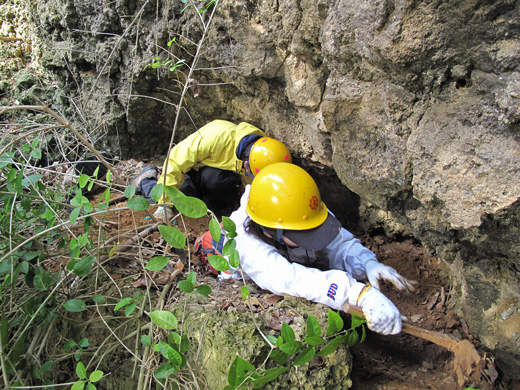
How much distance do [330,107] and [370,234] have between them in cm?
156

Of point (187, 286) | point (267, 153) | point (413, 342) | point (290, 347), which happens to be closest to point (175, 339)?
point (187, 286)

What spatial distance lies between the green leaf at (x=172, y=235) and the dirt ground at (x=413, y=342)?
630 mm

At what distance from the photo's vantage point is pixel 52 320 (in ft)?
6.35

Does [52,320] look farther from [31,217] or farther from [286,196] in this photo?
[286,196]

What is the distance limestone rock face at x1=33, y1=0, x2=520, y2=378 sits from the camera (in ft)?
5.08

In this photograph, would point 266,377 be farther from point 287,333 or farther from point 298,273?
point 298,273

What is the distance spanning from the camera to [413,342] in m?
2.32

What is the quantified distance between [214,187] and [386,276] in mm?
2136

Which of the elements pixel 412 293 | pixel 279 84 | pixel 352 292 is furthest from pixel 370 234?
pixel 279 84

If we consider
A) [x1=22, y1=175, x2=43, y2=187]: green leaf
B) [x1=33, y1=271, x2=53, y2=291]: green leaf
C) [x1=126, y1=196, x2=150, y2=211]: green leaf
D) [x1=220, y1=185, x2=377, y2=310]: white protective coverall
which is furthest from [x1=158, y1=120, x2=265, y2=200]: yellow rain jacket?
[x1=126, y1=196, x2=150, y2=211]: green leaf

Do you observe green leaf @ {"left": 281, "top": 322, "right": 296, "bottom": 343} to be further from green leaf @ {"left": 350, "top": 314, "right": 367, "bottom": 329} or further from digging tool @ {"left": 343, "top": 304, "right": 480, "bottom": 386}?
digging tool @ {"left": 343, "top": 304, "right": 480, "bottom": 386}

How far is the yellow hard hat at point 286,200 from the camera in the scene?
223 centimetres

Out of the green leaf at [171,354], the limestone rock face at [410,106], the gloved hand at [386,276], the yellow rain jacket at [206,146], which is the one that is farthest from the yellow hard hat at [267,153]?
the green leaf at [171,354]

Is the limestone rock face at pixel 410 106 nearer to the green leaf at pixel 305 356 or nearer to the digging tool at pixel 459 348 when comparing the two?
the digging tool at pixel 459 348
